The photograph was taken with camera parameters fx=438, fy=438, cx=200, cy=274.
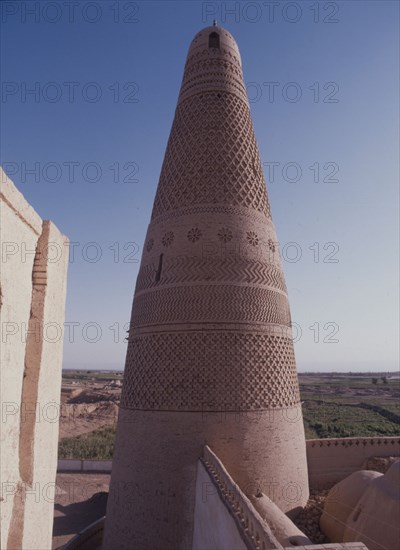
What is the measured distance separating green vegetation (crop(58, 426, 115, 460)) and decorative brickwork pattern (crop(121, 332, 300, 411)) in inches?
522

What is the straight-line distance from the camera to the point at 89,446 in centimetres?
2011

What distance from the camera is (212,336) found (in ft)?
19.1

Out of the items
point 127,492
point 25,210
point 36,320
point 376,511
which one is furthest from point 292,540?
point 25,210

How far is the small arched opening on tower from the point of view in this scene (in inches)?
293

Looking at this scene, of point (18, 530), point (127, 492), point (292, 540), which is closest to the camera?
point (18, 530)

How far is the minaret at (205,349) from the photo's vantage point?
547cm

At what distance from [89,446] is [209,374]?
16.7 meters

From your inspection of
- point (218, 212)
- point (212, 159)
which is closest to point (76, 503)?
point (218, 212)

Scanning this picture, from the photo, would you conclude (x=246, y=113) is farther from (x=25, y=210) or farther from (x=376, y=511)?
(x=376, y=511)

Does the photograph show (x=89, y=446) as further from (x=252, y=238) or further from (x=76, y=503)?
(x=252, y=238)

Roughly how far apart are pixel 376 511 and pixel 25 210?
210 inches

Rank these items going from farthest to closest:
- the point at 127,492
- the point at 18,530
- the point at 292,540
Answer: the point at 127,492 → the point at 292,540 → the point at 18,530

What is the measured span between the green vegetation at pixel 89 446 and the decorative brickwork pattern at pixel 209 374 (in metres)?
13.3

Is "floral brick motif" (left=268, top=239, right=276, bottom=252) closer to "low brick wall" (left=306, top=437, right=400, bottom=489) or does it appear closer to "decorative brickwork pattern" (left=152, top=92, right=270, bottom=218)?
"decorative brickwork pattern" (left=152, top=92, right=270, bottom=218)
